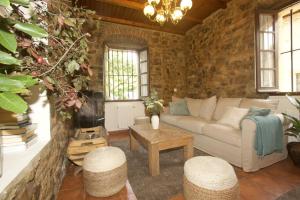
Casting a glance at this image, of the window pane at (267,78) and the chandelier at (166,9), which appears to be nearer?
the chandelier at (166,9)

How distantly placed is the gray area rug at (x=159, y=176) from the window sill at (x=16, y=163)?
3.67 ft

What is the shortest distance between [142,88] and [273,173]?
3.93 metres

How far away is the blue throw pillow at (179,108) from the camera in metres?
4.15

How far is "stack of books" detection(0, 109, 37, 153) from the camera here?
1.19m

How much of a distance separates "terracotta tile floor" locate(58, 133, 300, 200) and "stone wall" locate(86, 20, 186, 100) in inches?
120

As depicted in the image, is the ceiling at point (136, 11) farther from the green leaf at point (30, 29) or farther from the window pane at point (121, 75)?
the green leaf at point (30, 29)

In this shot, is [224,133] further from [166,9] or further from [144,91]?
[144,91]

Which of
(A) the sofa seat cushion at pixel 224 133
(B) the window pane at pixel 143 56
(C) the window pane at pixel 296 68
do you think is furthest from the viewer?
(B) the window pane at pixel 143 56

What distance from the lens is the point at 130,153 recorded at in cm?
309

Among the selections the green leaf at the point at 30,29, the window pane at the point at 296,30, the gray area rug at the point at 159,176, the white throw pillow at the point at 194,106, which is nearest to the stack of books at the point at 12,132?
the green leaf at the point at 30,29

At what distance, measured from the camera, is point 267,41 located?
3369 mm

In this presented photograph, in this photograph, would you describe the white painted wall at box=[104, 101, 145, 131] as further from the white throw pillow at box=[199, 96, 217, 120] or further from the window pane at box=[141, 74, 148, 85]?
the white throw pillow at box=[199, 96, 217, 120]

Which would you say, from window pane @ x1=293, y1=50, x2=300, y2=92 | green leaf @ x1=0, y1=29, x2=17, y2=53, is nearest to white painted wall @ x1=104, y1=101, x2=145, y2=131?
window pane @ x1=293, y1=50, x2=300, y2=92

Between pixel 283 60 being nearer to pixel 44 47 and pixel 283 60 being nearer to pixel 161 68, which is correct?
pixel 161 68
